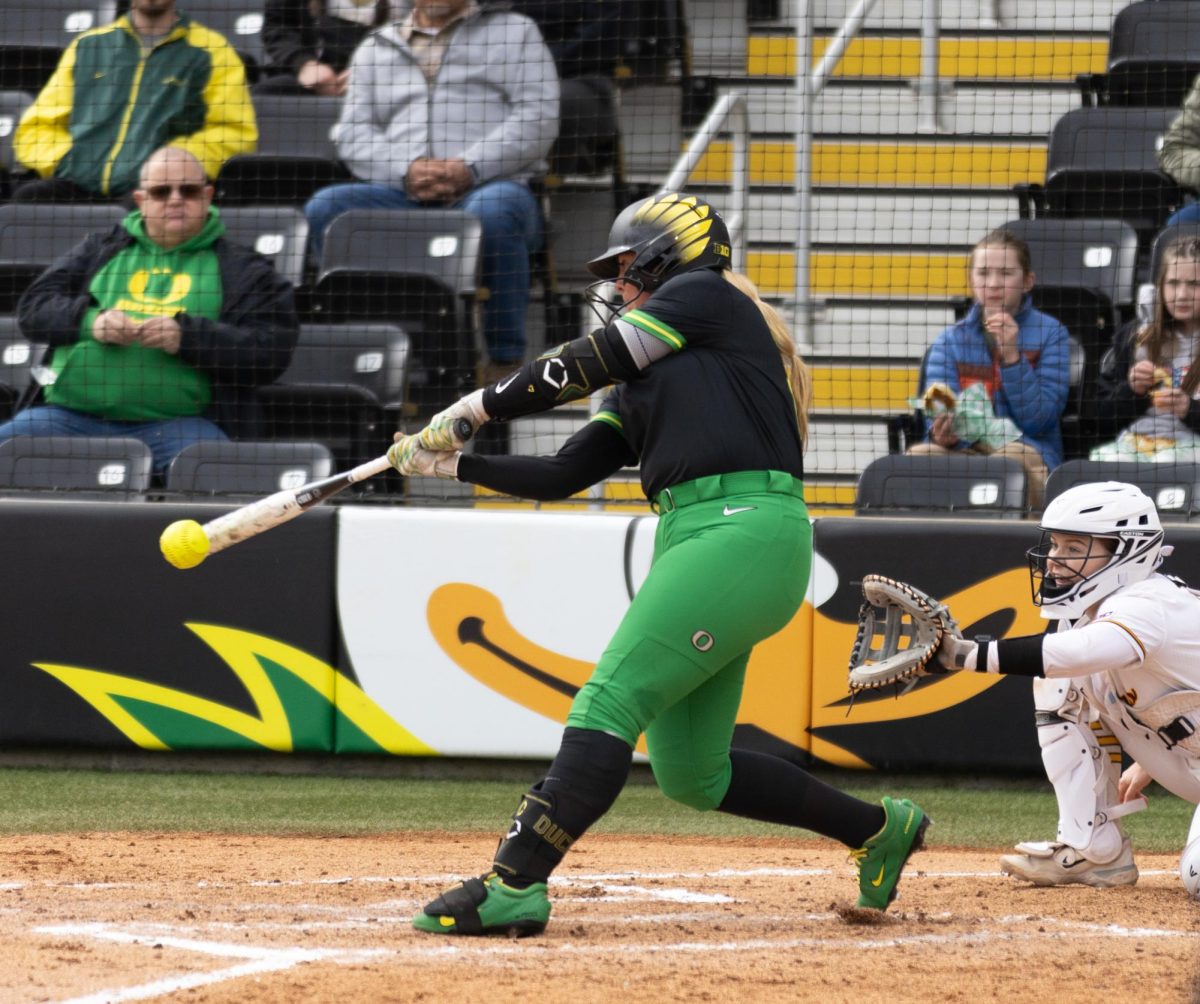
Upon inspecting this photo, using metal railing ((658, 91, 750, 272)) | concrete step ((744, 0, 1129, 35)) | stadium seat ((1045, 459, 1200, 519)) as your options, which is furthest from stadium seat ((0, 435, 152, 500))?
concrete step ((744, 0, 1129, 35))

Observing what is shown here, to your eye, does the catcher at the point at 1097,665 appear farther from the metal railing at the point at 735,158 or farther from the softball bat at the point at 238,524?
the metal railing at the point at 735,158

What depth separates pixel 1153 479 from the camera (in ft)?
22.1

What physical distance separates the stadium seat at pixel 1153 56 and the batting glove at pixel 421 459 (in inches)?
227

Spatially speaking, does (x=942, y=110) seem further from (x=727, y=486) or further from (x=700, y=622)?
(x=700, y=622)

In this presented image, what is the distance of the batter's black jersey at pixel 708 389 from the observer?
12.7ft

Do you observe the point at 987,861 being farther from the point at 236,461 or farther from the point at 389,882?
the point at 236,461

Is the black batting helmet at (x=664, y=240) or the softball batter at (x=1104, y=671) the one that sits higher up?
the black batting helmet at (x=664, y=240)

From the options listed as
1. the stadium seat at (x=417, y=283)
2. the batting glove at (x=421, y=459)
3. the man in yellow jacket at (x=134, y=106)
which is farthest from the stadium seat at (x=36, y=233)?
the batting glove at (x=421, y=459)

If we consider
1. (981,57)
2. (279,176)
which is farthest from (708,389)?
(981,57)

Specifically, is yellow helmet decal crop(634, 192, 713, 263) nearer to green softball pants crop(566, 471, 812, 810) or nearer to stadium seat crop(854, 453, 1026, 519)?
green softball pants crop(566, 471, 812, 810)

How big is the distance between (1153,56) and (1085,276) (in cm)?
161

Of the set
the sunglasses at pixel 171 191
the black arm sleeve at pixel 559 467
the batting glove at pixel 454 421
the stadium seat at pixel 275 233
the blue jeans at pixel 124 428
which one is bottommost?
the blue jeans at pixel 124 428

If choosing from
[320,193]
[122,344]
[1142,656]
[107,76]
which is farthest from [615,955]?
[107,76]

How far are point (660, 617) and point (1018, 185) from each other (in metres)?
5.42
